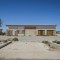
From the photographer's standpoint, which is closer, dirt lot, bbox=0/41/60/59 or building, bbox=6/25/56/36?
dirt lot, bbox=0/41/60/59

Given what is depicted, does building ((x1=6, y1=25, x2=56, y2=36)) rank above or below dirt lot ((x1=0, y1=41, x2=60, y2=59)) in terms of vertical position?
above

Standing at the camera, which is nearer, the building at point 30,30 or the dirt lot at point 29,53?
the dirt lot at point 29,53

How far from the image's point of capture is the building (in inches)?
3009

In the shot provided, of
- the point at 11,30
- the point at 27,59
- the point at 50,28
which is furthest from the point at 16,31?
the point at 27,59

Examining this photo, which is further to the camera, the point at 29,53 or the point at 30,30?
the point at 30,30

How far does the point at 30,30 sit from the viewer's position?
7769 centimetres

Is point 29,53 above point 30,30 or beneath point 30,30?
beneath

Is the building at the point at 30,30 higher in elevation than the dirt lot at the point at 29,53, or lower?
higher

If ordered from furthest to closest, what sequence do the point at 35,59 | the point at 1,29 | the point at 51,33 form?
the point at 1,29
the point at 51,33
the point at 35,59

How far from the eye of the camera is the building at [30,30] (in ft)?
251

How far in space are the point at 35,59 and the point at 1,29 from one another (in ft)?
253

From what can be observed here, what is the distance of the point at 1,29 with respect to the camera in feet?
297

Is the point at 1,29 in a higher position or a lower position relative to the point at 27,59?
higher

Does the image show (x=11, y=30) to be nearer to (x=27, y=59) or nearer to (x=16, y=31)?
(x=16, y=31)
